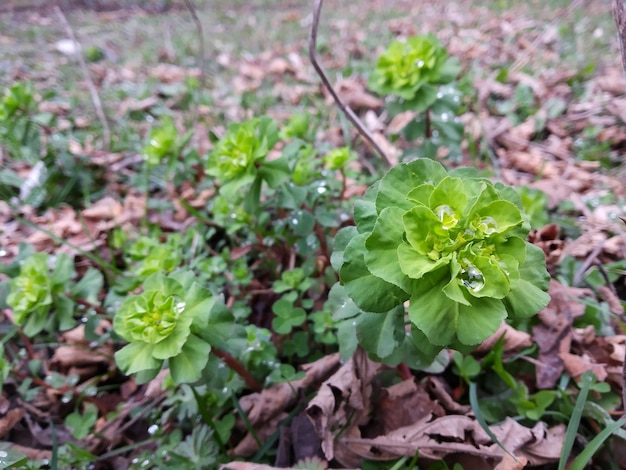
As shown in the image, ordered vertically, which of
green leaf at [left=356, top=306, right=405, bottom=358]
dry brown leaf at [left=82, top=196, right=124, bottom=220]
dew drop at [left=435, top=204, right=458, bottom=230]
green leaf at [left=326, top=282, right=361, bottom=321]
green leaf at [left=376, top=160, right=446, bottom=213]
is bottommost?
dry brown leaf at [left=82, top=196, right=124, bottom=220]

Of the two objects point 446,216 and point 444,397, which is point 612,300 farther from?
point 446,216

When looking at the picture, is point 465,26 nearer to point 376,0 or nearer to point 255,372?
point 376,0

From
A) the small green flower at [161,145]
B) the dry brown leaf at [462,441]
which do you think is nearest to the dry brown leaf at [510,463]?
the dry brown leaf at [462,441]

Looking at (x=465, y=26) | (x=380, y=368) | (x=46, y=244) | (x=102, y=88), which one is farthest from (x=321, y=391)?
(x=465, y=26)

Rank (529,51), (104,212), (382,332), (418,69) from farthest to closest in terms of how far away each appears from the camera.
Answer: (529,51) → (104,212) → (418,69) → (382,332)

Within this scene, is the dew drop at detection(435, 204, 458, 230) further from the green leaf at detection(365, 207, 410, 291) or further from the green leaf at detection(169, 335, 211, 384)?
the green leaf at detection(169, 335, 211, 384)

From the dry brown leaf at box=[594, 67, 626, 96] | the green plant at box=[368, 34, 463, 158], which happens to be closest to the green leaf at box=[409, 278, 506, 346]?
the green plant at box=[368, 34, 463, 158]

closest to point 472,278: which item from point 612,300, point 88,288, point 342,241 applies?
point 342,241
